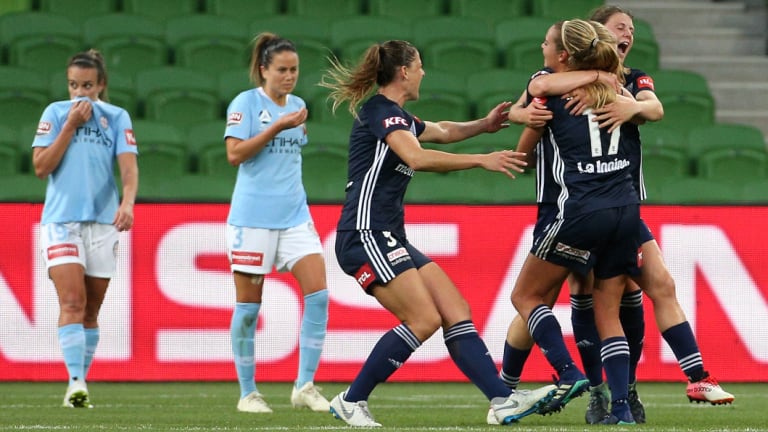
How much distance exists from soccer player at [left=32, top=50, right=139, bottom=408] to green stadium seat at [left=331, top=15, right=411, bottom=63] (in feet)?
15.8

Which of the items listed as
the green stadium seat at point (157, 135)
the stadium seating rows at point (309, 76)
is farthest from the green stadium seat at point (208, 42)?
the green stadium seat at point (157, 135)

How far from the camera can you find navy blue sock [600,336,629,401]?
5.73 metres

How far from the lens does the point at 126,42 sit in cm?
1165

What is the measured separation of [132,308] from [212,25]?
411 centimetres

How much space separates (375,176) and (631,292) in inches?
54.3

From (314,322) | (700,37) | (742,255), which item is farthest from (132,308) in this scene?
(700,37)

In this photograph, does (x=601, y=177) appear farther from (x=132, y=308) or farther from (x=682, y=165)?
(x=682, y=165)

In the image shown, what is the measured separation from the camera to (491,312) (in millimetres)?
8680

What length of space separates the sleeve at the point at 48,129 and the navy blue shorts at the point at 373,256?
2.05 metres

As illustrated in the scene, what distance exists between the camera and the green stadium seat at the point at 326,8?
12648 mm

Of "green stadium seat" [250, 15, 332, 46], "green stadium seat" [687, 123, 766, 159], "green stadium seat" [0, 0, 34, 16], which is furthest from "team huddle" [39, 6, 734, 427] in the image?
"green stadium seat" [0, 0, 34, 16]

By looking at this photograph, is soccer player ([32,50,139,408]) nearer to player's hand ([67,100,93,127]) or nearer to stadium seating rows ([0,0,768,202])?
player's hand ([67,100,93,127])

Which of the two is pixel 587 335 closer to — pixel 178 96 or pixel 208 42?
pixel 178 96

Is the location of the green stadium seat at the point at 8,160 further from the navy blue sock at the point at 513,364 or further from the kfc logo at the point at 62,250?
the navy blue sock at the point at 513,364
